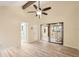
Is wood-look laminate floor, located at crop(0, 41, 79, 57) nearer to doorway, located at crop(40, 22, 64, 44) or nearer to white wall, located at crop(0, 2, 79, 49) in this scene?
doorway, located at crop(40, 22, 64, 44)

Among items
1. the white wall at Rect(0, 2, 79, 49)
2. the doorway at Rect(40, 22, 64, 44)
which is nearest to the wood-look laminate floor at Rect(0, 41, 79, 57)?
the doorway at Rect(40, 22, 64, 44)

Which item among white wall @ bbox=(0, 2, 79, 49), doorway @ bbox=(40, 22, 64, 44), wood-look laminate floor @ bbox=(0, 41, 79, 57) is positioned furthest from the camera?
doorway @ bbox=(40, 22, 64, 44)

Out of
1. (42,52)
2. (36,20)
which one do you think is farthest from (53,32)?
(42,52)

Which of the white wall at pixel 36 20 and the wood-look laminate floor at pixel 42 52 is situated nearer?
the wood-look laminate floor at pixel 42 52

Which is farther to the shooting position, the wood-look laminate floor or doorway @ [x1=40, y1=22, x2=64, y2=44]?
doorway @ [x1=40, y1=22, x2=64, y2=44]

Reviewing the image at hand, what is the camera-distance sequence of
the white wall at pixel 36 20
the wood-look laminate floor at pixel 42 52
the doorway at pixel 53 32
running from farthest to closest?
the doorway at pixel 53 32
the white wall at pixel 36 20
the wood-look laminate floor at pixel 42 52

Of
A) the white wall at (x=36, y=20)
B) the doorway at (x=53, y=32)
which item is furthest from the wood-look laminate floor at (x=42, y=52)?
the white wall at (x=36, y=20)

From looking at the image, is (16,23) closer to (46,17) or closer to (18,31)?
(18,31)

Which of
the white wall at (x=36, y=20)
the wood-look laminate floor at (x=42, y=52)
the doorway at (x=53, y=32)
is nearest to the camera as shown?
the wood-look laminate floor at (x=42, y=52)

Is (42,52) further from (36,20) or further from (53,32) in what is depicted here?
(36,20)

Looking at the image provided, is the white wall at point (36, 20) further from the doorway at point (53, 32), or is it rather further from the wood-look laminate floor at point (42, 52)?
the wood-look laminate floor at point (42, 52)

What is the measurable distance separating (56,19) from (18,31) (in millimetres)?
2367

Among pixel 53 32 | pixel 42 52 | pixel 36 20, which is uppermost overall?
pixel 36 20

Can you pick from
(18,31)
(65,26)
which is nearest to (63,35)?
(65,26)
